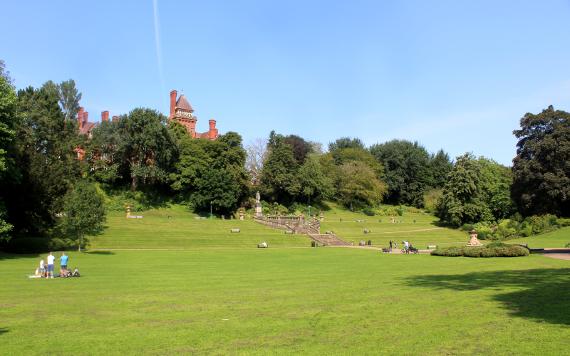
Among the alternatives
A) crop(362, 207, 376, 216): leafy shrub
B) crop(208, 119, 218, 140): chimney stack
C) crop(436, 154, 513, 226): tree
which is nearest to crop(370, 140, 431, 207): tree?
crop(362, 207, 376, 216): leafy shrub

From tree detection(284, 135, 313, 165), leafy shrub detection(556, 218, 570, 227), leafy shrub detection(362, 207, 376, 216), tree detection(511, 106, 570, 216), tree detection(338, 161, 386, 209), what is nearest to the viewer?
tree detection(511, 106, 570, 216)

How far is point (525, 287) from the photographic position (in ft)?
53.6

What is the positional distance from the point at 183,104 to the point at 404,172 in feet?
165

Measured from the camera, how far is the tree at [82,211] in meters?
37.1

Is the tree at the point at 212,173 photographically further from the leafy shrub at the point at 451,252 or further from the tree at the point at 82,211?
the leafy shrub at the point at 451,252

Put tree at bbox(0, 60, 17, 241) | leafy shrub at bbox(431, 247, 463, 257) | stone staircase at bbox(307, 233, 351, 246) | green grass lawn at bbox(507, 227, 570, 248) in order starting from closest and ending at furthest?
tree at bbox(0, 60, 17, 241), leafy shrub at bbox(431, 247, 463, 257), green grass lawn at bbox(507, 227, 570, 248), stone staircase at bbox(307, 233, 351, 246)

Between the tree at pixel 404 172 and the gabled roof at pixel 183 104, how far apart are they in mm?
43018

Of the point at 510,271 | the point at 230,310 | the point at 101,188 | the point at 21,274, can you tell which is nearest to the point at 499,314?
the point at 230,310

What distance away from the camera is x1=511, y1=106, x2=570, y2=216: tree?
5094 cm

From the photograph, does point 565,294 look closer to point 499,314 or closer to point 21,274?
point 499,314

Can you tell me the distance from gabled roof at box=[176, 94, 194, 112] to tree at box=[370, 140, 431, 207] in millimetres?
43018

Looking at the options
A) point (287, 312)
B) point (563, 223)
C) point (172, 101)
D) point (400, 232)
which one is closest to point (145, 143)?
point (172, 101)

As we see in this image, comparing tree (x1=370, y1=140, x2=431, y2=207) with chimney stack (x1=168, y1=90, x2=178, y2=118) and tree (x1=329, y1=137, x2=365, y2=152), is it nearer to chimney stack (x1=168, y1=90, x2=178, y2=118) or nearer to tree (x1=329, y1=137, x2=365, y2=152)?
tree (x1=329, y1=137, x2=365, y2=152)

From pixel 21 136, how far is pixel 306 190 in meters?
47.5
